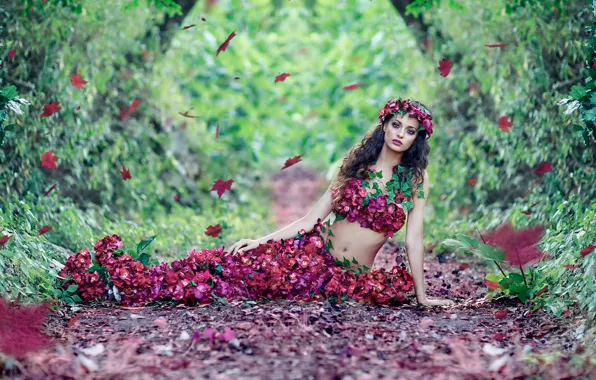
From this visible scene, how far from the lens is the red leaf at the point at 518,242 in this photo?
422cm

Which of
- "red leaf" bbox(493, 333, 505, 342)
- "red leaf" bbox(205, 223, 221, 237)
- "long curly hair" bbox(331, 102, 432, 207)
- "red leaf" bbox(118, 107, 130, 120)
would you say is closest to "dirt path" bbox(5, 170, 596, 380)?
"red leaf" bbox(493, 333, 505, 342)

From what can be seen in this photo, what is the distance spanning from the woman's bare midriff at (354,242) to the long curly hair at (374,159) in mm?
155

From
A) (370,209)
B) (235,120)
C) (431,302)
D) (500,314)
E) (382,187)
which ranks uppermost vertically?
(235,120)

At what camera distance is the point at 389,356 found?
284cm

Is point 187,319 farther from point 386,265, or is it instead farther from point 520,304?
point 386,265

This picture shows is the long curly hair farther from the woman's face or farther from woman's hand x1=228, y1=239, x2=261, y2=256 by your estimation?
woman's hand x1=228, y1=239, x2=261, y2=256

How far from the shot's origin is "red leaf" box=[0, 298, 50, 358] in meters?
2.96

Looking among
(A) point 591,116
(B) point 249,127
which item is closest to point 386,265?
(A) point 591,116

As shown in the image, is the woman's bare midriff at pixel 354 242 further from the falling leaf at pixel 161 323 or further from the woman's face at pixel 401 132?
the falling leaf at pixel 161 323

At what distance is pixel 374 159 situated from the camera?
408cm

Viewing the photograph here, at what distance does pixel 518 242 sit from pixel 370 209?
138 centimetres

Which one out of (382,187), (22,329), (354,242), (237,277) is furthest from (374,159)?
(22,329)

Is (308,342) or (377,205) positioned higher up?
(377,205)

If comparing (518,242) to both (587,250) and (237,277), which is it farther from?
(237,277)
